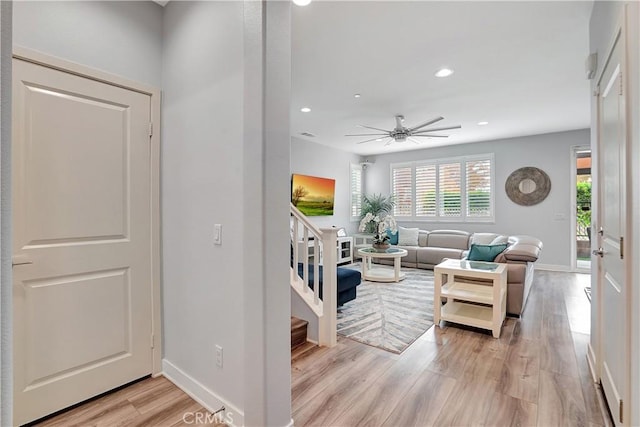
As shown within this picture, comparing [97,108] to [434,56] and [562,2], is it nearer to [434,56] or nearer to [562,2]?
[434,56]

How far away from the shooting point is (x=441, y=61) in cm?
301

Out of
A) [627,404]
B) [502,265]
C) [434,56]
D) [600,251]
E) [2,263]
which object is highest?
[434,56]

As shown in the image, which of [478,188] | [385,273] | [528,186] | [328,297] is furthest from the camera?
[478,188]

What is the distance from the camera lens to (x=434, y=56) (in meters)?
2.91

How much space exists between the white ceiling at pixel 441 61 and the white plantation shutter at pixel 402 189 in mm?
2590

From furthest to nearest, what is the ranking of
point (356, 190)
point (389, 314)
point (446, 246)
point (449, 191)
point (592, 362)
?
point (356, 190), point (449, 191), point (446, 246), point (389, 314), point (592, 362)

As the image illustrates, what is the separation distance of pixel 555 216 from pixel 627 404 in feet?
18.4

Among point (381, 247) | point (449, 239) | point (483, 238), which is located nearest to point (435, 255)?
point (449, 239)

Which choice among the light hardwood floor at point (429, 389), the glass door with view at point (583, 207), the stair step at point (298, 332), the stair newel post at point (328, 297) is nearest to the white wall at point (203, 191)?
the light hardwood floor at point (429, 389)

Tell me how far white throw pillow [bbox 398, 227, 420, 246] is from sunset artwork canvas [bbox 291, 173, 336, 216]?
5.50ft

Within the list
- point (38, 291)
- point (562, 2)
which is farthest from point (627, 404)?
point (38, 291)

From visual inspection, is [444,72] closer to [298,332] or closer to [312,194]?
[298,332]

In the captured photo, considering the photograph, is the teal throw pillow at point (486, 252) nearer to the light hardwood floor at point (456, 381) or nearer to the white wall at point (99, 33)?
the light hardwood floor at point (456, 381)

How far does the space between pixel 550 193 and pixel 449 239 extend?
2.08 meters
